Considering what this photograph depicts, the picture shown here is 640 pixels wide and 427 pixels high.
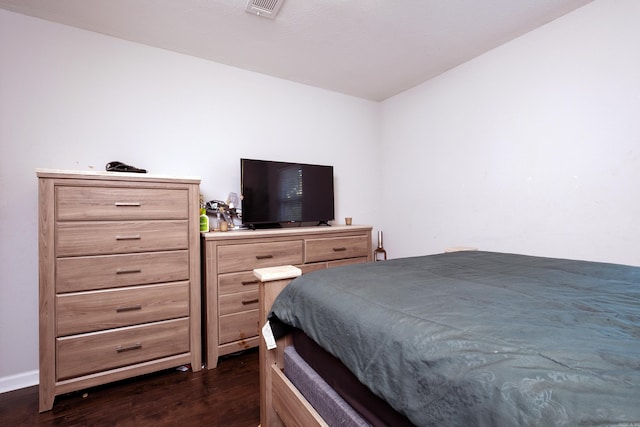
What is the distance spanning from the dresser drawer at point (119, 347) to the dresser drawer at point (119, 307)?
0.15 feet

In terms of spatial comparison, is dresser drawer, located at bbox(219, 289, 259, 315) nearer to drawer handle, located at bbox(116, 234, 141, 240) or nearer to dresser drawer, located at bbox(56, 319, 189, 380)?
dresser drawer, located at bbox(56, 319, 189, 380)

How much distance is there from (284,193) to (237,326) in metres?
1.25

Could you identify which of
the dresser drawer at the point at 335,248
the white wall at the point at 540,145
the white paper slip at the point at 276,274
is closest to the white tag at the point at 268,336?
the white paper slip at the point at 276,274

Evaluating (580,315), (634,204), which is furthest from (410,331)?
(634,204)

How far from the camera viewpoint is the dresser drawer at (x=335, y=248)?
2510 mm

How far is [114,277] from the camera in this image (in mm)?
1773

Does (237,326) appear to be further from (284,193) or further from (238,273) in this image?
(284,193)

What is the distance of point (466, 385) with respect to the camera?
51 cm

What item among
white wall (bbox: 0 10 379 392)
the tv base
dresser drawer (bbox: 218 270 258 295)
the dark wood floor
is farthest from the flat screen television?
the dark wood floor

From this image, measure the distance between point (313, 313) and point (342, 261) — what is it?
176 centimetres

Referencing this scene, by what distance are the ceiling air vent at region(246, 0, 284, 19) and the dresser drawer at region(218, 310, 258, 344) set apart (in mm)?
2175

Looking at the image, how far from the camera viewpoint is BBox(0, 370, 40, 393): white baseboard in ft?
6.00

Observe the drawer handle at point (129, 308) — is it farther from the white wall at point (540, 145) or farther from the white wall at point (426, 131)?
the white wall at point (540, 145)

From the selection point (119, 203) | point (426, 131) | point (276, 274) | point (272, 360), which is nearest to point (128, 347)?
point (119, 203)
